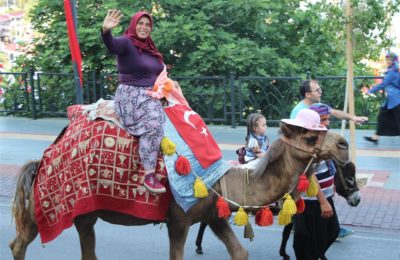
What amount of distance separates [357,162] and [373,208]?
9.34 feet

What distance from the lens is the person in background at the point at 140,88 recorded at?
531cm

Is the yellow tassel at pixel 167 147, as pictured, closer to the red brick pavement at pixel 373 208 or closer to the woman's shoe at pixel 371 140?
the red brick pavement at pixel 373 208

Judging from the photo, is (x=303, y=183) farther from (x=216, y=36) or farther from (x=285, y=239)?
(x=216, y=36)

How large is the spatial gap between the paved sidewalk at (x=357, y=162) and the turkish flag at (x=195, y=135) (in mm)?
3741

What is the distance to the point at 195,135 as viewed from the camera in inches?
214

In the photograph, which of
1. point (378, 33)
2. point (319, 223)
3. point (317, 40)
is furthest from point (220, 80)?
point (319, 223)

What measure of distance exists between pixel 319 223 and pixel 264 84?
9820 mm

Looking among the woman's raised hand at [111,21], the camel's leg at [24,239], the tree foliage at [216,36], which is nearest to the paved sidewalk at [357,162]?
the tree foliage at [216,36]

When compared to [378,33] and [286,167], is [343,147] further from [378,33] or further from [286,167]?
[378,33]

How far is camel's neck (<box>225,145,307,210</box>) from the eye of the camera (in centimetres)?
502

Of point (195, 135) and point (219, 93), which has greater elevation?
point (195, 135)

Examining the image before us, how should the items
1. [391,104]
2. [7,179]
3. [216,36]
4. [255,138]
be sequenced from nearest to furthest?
[255,138], [7,179], [391,104], [216,36]

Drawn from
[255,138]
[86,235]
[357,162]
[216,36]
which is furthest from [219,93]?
[86,235]

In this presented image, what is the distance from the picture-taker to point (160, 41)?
654 inches
